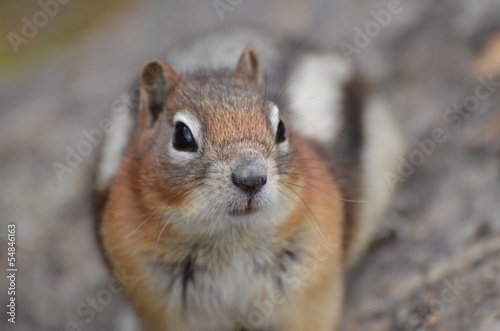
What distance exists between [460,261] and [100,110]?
15.4 feet

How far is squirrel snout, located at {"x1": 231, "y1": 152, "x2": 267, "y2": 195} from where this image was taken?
10.1ft

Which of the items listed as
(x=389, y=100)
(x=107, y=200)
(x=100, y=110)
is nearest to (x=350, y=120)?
(x=389, y=100)

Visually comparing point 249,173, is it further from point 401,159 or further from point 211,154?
point 401,159

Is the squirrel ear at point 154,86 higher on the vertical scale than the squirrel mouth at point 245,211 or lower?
higher

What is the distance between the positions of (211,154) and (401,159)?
282cm

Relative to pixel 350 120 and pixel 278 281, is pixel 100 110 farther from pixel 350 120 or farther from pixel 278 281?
pixel 278 281

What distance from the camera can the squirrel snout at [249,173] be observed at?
3.09 metres

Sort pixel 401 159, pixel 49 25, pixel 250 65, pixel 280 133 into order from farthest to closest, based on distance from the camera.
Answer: pixel 49 25, pixel 401 159, pixel 250 65, pixel 280 133

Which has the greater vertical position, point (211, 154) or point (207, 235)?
point (211, 154)

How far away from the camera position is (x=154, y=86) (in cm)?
394

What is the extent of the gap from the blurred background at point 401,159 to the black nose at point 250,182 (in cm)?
172

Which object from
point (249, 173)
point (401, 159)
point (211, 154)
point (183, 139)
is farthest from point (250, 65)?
point (401, 159)

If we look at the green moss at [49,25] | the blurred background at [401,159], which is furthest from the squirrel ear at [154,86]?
the green moss at [49,25]

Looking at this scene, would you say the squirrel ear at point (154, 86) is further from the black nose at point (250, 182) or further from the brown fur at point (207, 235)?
the black nose at point (250, 182)
